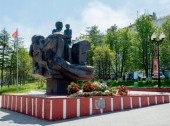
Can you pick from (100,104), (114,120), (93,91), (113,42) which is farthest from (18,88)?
(114,120)

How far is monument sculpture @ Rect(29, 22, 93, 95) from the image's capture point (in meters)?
17.7

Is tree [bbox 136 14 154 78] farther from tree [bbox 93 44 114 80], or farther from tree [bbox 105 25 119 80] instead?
tree [bbox 105 25 119 80]

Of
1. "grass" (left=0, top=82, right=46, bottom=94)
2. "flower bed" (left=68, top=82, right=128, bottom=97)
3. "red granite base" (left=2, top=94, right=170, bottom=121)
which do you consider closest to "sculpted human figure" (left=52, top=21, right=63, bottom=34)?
"flower bed" (left=68, top=82, right=128, bottom=97)

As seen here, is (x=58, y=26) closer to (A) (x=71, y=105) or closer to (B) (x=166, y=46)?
(A) (x=71, y=105)

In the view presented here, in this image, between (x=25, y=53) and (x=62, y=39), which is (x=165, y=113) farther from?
(x=25, y=53)

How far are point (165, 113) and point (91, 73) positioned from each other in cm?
527

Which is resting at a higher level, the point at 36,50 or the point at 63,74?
the point at 36,50

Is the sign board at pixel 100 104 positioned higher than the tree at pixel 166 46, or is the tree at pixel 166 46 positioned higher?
the tree at pixel 166 46

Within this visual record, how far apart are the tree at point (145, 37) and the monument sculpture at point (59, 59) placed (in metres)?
28.6

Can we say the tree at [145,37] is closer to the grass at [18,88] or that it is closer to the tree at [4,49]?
the grass at [18,88]

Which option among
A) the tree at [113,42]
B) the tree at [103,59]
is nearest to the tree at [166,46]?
the tree at [103,59]

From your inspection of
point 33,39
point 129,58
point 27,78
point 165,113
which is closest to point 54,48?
point 33,39

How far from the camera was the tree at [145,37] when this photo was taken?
152ft

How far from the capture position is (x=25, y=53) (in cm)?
5744
